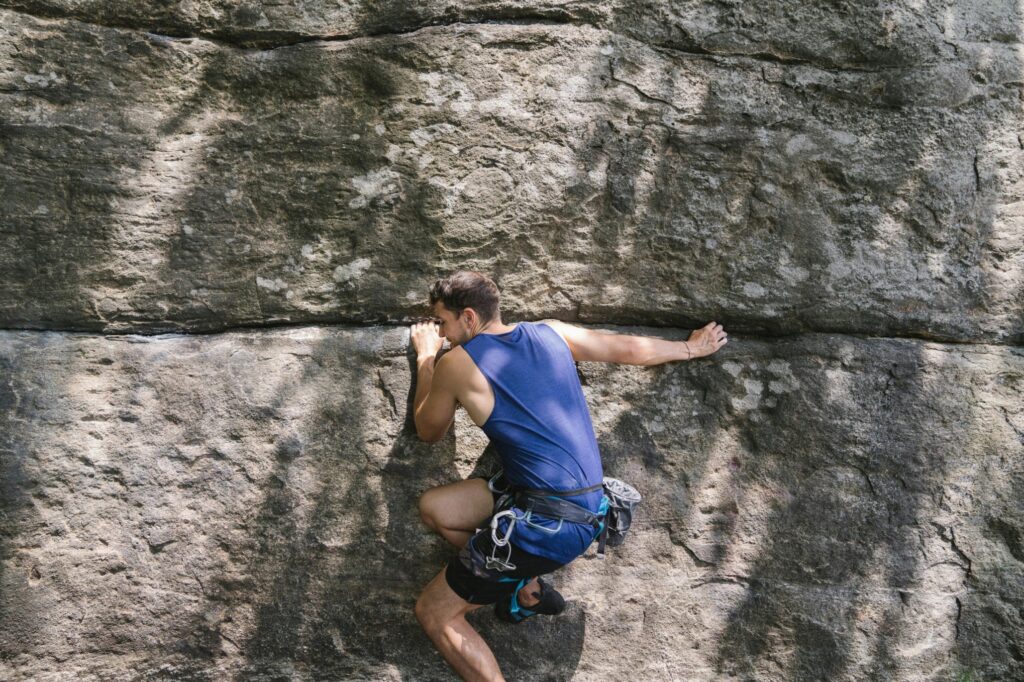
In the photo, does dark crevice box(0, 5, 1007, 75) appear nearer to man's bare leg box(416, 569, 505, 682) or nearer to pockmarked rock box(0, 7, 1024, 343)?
pockmarked rock box(0, 7, 1024, 343)

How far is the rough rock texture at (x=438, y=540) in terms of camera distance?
3062 millimetres

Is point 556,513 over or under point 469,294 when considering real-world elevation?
under

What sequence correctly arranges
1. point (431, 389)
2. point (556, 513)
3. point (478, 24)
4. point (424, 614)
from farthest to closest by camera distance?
point (478, 24)
point (424, 614)
point (431, 389)
point (556, 513)

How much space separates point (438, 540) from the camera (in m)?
3.21

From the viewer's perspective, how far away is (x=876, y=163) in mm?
3244

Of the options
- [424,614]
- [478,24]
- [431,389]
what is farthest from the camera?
[478,24]

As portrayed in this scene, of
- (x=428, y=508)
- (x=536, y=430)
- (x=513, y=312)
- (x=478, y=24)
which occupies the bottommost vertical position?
(x=428, y=508)

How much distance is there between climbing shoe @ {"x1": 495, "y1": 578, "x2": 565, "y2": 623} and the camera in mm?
3080

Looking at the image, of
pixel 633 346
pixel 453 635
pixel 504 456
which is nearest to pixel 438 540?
pixel 453 635

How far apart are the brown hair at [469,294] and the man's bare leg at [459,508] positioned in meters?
0.65

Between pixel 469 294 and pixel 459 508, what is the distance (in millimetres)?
803

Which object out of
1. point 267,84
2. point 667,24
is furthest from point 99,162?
point 667,24

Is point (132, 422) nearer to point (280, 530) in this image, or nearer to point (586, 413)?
point (280, 530)

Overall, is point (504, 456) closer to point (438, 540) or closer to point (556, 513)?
point (556, 513)
